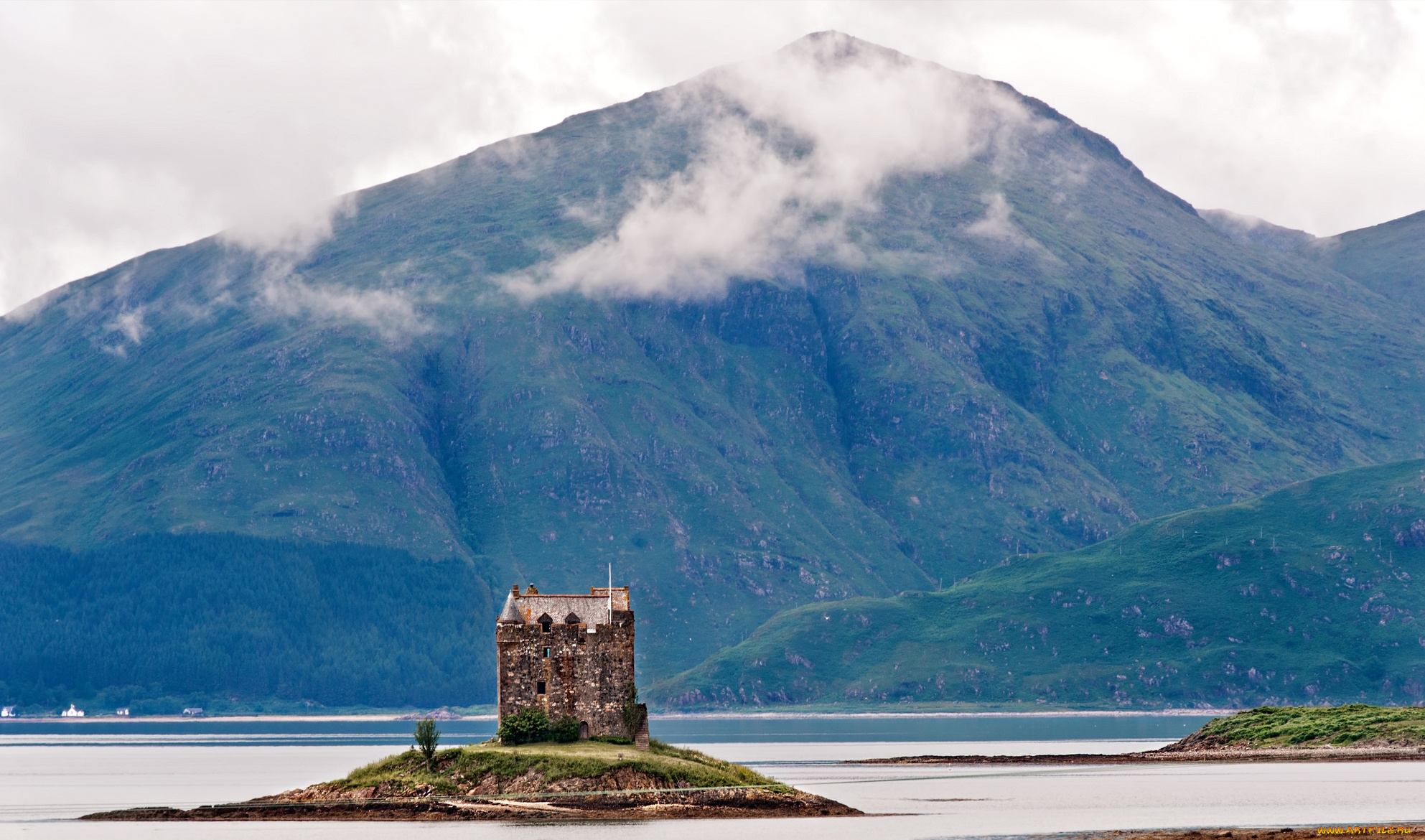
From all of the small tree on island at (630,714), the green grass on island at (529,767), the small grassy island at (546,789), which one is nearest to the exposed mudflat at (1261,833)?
the small grassy island at (546,789)

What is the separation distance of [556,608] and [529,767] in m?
13.0

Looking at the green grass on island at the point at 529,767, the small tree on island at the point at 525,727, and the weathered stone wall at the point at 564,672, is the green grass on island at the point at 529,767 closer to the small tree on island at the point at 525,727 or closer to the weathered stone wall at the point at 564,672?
the small tree on island at the point at 525,727

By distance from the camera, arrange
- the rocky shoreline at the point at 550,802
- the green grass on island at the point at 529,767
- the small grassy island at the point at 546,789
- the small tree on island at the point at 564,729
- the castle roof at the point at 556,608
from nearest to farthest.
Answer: the rocky shoreline at the point at 550,802 → the small grassy island at the point at 546,789 → the green grass on island at the point at 529,767 → the small tree on island at the point at 564,729 → the castle roof at the point at 556,608

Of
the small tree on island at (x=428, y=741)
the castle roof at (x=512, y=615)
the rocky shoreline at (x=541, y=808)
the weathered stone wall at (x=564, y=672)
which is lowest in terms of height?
the rocky shoreline at (x=541, y=808)

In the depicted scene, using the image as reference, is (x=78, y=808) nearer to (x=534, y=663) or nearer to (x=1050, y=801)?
(x=534, y=663)

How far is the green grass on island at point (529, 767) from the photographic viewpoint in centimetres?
13488

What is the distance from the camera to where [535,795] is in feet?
437

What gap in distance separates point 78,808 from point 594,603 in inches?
2208

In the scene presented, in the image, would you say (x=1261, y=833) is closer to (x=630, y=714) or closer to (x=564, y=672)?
(x=630, y=714)

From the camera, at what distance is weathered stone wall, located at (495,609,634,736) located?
14062cm

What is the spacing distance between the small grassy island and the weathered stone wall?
265cm

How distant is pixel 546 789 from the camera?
133 m

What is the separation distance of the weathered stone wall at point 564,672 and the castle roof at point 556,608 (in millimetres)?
626

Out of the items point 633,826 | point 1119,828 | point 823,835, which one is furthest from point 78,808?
A: point 1119,828
